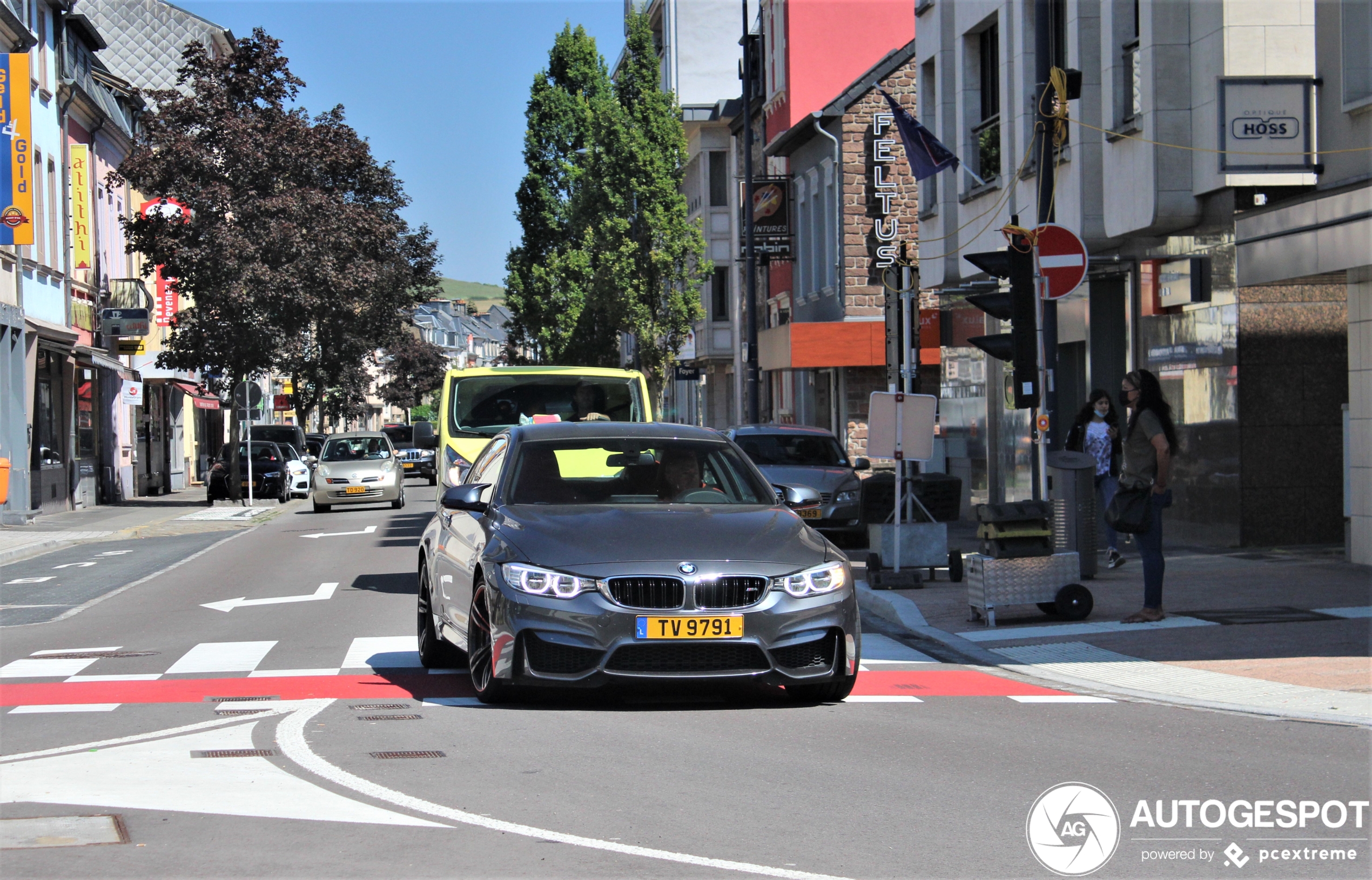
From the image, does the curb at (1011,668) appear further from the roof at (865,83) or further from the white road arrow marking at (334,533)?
the roof at (865,83)

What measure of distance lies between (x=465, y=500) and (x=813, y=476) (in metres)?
12.3

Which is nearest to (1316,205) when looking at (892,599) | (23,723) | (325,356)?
(892,599)

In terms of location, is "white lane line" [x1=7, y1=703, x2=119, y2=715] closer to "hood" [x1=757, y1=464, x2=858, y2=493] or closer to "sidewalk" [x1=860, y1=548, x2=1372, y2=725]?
"sidewalk" [x1=860, y1=548, x2=1372, y2=725]

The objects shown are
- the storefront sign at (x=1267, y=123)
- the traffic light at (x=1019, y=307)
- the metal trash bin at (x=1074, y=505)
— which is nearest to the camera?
the traffic light at (x=1019, y=307)

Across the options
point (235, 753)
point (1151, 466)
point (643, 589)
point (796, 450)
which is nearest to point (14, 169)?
point (796, 450)

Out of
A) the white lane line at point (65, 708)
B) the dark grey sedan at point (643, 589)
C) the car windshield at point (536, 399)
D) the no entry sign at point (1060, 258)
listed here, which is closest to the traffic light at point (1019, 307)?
the no entry sign at point (1060, 258)

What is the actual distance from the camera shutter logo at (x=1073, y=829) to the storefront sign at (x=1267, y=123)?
34.8 feet

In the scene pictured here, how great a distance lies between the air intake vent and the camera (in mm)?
7750

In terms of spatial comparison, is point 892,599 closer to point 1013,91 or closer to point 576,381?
point 576,381

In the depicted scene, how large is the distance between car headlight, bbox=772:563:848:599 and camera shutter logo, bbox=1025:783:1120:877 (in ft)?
A: 5.90

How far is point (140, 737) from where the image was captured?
7.84 meters

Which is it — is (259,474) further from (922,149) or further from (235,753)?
(235,753)

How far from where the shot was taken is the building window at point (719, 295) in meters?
59.5

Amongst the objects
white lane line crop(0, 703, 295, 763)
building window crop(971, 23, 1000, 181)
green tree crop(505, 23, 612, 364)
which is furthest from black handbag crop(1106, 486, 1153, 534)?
green tree crop(505, 23, 612, 364)
